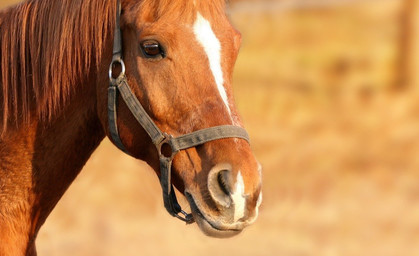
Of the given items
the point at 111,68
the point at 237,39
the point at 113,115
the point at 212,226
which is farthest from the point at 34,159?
the point at 237,39

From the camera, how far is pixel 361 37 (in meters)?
16.1

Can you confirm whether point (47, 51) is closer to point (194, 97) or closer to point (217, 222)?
point (194, 97)

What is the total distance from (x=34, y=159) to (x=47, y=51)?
46cm

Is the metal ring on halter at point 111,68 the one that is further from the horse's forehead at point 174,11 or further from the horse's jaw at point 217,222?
the horse's jaw at point 217,222

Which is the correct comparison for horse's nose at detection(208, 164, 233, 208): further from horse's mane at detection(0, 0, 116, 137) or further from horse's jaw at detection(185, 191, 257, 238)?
horse's mane at detection(0, 0, 116, 137)

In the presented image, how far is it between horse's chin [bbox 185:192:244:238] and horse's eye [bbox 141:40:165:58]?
1.85 ft

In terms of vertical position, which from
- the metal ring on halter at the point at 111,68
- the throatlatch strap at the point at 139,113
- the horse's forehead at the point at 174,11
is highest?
the horse's forehead at the point at 174,11

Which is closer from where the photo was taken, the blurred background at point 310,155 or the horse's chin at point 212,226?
the horse's chin at point 212,226

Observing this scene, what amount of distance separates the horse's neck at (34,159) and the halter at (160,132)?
164 mm

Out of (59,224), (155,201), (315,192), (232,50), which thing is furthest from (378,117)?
(232,50)

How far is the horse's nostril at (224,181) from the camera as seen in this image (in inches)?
110

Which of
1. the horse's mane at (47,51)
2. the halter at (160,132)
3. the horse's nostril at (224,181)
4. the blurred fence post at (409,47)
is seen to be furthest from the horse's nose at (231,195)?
the blurred fence post at (409,47)

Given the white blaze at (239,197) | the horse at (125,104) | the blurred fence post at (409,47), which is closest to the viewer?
the white blaze at (239,197)

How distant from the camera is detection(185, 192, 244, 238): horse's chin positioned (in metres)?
2.84
